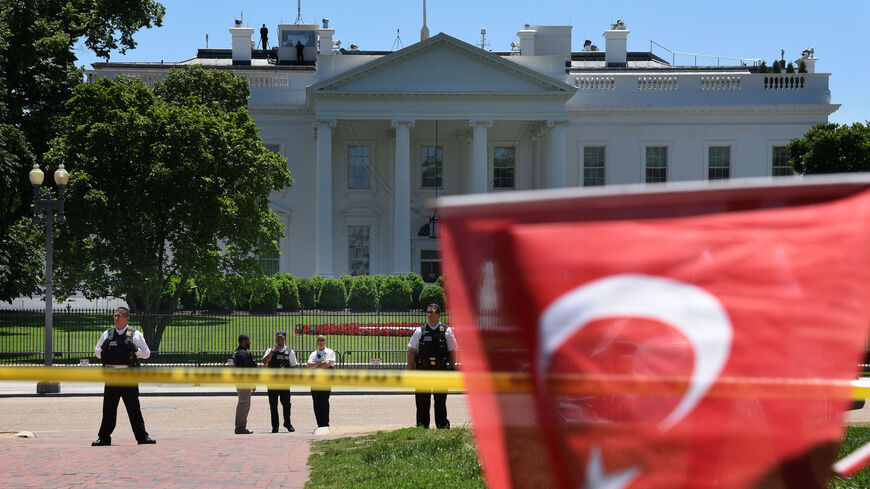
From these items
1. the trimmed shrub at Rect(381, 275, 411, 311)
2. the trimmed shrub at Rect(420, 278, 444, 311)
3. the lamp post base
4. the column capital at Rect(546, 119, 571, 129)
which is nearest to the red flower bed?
the lamp post base

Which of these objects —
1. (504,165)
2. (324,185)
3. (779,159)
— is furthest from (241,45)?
(779,159)

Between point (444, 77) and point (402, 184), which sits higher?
point (444, 77)

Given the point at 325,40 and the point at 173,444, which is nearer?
the point at 173,444

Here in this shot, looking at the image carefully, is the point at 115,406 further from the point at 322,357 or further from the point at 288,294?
the point at 288,294

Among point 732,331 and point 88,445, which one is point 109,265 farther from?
point 732,331

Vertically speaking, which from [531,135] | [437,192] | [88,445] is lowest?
[88,445]

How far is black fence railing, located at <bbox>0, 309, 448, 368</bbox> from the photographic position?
27.3m

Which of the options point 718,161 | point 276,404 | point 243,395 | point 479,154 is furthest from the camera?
point 718,161

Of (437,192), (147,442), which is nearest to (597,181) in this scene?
(437,192)

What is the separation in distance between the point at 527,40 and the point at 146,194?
1438 inches

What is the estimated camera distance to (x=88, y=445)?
41.7 feet

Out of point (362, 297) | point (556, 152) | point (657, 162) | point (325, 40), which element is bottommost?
point (362, 297)

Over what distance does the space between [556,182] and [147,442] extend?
41819 millimetres

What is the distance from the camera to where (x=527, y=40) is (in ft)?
198
